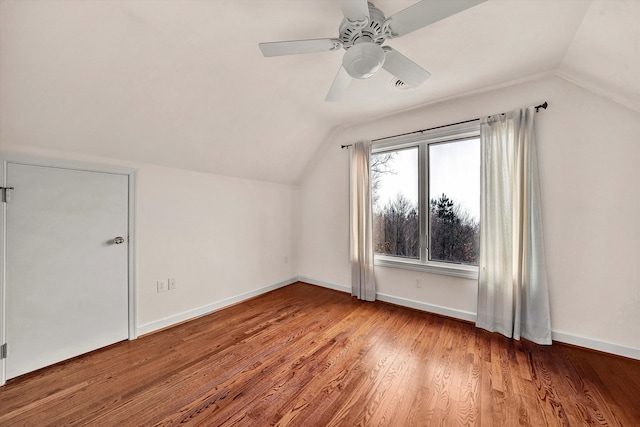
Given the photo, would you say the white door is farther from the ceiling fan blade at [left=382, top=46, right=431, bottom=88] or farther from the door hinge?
the ceiling fan blade at [left=382, top=46, right=431, bottom=88]

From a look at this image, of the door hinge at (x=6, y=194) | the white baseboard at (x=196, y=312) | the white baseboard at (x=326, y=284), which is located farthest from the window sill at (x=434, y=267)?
the door hinge at (x=6, y=194)

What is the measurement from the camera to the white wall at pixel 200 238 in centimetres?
246

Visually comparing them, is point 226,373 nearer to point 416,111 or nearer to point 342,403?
point 342,403

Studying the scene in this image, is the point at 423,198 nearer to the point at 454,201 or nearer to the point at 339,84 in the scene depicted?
the point at 454,201

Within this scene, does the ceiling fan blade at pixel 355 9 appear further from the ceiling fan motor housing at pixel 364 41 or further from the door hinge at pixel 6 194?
the door hinge at pixel 6 194

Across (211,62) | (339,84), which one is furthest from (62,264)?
(339,84)

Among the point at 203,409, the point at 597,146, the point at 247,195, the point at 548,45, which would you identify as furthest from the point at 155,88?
the point at 597,146

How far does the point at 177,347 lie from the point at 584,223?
3.95 m

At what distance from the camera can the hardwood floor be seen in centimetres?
145

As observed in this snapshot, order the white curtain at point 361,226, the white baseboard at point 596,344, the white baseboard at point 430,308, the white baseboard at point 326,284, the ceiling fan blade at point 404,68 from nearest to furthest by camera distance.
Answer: the ceiling fan blade at point 404,68
the white baseboard at point 596,344
the white baseboard at point 430,308
the white curtain at point 361,226
the white baseboard at point 326,284

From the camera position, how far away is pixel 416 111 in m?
3.04

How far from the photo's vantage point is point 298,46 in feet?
4.77

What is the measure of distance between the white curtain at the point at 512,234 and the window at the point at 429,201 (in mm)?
203

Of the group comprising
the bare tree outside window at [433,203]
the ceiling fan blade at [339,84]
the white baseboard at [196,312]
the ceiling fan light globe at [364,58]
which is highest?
the ceiling fan blade at [339,84]
